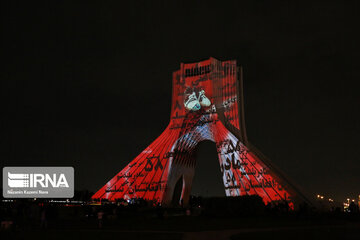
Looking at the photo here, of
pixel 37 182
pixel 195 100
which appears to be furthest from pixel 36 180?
pixel 195 100

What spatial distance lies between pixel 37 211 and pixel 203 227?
257 inches

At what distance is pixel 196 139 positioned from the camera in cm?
4028

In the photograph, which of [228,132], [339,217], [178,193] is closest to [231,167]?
[228,132]

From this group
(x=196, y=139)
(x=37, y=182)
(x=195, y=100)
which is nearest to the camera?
(x=37, y=182)

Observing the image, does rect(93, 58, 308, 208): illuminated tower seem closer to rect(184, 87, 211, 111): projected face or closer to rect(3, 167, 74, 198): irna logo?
rect(184, 87, 211, 111): projected face

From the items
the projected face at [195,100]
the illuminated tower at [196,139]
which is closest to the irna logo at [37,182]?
the illuminated tower at [196,139]

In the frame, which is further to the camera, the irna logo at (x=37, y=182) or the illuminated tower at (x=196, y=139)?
the illuminated tower at (x=196, y=139)

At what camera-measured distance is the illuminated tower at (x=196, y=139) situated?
34781mm

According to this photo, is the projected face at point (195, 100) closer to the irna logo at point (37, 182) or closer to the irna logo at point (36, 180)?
the irna logo at point (37, 182)

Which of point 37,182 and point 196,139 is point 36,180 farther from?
point 196,139

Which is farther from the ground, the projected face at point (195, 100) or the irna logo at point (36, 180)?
the projected face at point (195, 100)

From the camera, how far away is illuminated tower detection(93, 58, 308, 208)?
34781 mm

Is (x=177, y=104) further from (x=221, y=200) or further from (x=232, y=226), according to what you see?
(x=232, y=226)

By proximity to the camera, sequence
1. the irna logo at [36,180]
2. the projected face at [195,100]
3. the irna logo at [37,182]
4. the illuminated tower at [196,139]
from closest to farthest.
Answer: the irna logo at [37,182] < the irna logo at [36,180] < the illuminated tower at [196,139] < the projected face at [195,100]
